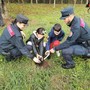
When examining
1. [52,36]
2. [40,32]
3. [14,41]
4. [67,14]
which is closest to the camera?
[67,14]

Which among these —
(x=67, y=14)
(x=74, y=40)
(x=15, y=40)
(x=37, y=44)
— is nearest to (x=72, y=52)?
(x=74, y=40)

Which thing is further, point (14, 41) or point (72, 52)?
point (72, 52)

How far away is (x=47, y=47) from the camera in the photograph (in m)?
5.40

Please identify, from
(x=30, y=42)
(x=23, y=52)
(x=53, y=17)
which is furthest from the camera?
(x=53, y=17)

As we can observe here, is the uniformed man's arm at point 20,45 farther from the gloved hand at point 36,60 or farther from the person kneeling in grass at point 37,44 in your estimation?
the person kneeling in grass at point 37,44

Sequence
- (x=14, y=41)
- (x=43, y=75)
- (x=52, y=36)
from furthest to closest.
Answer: (x=52, y=36)
(x=43, y=75)
(x=14, y=41)

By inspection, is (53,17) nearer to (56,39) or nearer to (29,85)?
(56,39)

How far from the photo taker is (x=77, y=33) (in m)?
5.04

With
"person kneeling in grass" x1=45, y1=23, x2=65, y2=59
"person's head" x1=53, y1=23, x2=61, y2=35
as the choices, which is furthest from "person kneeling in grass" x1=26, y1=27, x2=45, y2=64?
"person's head" x1=53, y1=23, x2=61, y2=35

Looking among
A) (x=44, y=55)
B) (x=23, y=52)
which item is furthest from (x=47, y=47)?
(x=23, y=52)

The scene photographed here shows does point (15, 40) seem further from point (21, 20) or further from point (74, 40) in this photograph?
point (74, 40)

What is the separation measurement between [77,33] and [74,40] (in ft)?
0.57

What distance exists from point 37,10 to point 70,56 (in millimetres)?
5897

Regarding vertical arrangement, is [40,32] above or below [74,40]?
above
